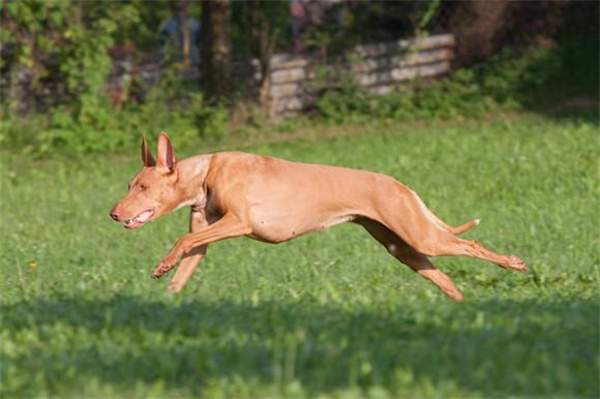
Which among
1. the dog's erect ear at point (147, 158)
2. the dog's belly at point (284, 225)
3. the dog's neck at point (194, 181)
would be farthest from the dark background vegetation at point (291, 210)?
the dog's erect ear at point (147, 158)

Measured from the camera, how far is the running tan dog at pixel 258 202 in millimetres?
10211

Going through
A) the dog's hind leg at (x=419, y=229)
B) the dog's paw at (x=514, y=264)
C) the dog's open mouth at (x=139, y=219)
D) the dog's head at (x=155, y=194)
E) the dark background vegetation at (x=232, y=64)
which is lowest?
the dark background vegetation at (x=232, y=64)

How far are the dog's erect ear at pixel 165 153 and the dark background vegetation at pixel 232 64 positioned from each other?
1217 cm

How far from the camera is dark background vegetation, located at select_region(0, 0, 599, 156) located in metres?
22.9

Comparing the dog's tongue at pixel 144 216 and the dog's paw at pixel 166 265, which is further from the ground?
the dog's tongue at pixel 144 216

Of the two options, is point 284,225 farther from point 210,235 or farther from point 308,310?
point 308,310

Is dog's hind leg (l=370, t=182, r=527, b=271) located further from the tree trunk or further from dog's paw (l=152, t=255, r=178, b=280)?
the tree trunk

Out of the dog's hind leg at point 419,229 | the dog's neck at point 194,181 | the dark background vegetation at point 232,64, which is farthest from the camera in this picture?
the dark background vegetation at point 232,64

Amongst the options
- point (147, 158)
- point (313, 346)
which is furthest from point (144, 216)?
point (313, 346)

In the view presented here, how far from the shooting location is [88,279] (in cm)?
1145

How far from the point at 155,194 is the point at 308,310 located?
8.34ft

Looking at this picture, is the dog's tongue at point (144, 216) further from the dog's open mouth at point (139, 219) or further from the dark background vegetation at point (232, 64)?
the dark background vegetation at point (232, 64)

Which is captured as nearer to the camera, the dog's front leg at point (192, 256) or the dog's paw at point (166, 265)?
the dog's paw at point (166, 265)

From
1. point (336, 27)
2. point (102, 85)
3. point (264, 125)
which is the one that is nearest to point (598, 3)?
point (336, 27)
